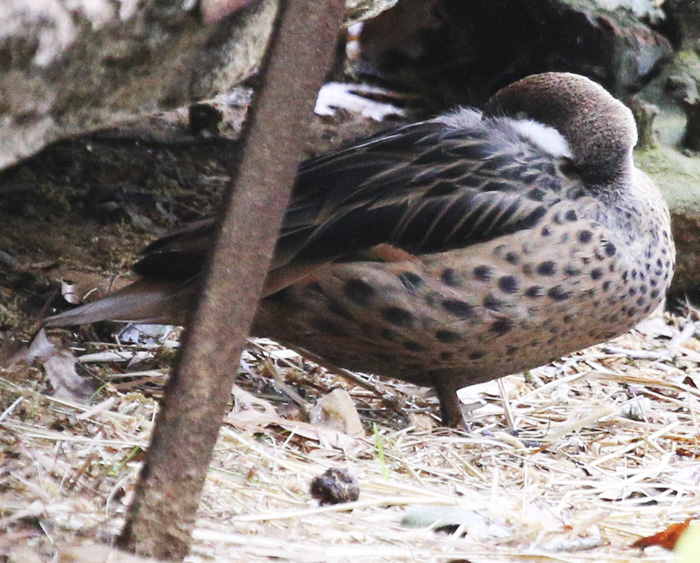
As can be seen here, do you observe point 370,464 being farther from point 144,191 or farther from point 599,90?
point 144,191

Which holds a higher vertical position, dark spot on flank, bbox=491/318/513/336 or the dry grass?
dark spot on flank, bbox=491/318/513/336

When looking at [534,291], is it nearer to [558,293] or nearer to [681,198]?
[558,293]

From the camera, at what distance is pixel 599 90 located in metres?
2.80

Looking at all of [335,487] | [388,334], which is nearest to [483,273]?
[388,334]

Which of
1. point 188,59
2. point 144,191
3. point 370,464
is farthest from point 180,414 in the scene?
point 144,191

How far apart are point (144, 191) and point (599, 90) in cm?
180

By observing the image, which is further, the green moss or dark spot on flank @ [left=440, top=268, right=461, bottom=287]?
the green moss

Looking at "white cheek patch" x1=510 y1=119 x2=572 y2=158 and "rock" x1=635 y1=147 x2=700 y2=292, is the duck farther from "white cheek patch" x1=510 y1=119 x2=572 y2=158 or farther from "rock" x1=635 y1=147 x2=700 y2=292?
"rock" x1=635 y1=147 x2=700 y2=292

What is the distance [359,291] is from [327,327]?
0.14 meters

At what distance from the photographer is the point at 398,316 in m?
2.48

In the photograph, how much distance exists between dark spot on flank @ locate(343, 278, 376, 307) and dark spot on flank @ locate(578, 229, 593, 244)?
539mm

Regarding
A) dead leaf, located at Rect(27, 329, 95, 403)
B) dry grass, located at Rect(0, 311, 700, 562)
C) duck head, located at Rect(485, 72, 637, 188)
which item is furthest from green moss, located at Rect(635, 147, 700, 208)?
dead leaf, located at Rect(27, 329, 95, 403)

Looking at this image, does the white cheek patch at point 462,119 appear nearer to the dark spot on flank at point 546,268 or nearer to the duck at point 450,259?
the duck at point 450,259

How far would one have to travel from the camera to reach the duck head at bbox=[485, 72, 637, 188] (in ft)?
8.99
